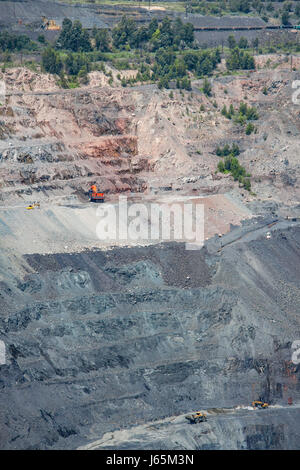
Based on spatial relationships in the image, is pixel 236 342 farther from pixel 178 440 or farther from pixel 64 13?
pixel 64 13

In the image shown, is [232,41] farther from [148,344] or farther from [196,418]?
[196,418]

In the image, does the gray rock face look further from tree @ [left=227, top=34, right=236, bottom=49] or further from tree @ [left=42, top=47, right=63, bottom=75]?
tree @ [left=227, top=34, right=236, bottom=49]

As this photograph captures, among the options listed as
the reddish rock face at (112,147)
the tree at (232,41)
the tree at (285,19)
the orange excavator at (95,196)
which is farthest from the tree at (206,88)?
the tree at (285,19)

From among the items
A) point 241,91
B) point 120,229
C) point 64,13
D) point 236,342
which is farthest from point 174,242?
point 64,13

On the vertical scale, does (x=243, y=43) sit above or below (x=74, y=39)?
above

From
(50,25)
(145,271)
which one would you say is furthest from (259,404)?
(50,25)

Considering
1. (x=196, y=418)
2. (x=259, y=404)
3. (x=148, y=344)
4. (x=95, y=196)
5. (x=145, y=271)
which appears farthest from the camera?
(x=95, y=196)
